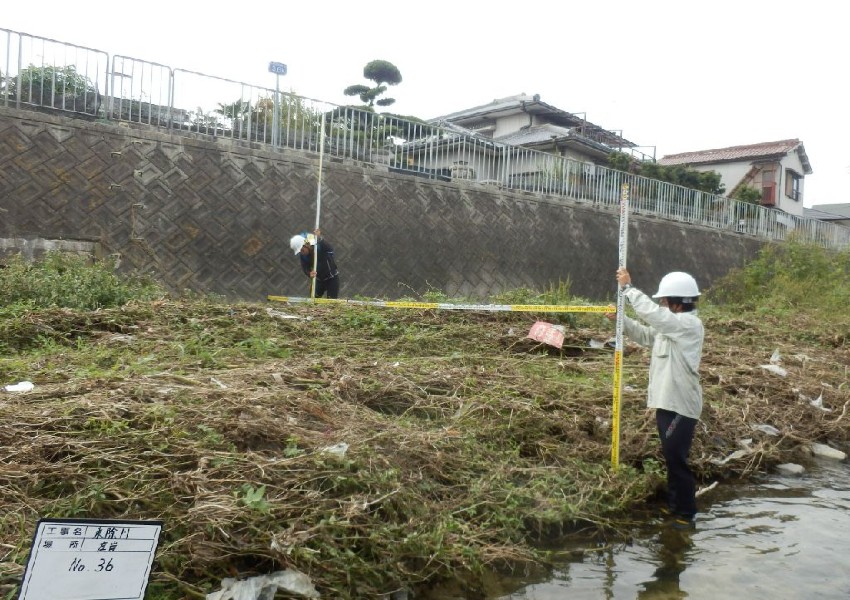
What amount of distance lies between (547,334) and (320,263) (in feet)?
15.1

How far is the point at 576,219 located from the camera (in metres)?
18.8

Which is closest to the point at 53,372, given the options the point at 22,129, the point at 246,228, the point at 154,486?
the point at 154,486

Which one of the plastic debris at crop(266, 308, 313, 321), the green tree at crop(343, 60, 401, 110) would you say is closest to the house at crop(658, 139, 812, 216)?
the green tree at crop(343, 60, 401, 110)

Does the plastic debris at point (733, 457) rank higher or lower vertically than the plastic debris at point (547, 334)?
lower

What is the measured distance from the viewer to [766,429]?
641cm

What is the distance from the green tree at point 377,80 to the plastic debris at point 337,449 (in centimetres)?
2187

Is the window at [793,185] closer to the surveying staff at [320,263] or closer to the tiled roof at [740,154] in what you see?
the tiled roof at [740,154]

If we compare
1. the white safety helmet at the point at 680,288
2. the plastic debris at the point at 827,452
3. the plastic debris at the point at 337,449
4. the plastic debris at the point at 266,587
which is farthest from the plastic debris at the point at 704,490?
the plastic debris at the point at 266,587

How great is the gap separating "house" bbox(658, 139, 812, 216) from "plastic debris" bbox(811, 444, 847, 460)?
3077 centimetres

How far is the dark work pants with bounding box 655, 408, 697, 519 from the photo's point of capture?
476cm

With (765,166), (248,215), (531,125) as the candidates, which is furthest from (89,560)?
(765,166)

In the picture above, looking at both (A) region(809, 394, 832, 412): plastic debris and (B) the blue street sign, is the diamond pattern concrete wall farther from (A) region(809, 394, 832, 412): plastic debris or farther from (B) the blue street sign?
(A) region(809, 394, 832, 412): plastic debris

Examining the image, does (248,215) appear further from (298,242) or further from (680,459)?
(680,459)

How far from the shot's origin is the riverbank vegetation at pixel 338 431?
3.27m
